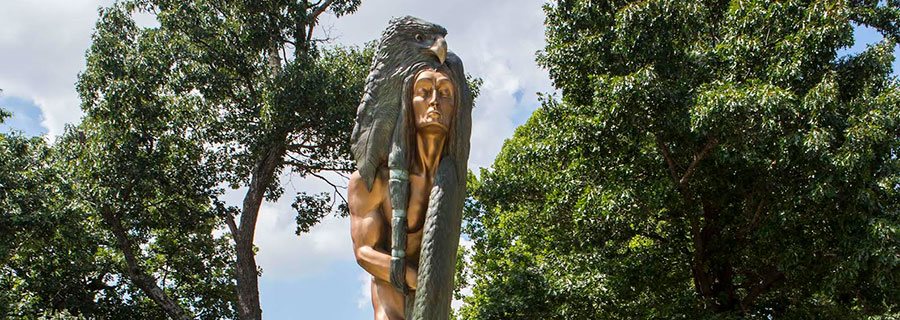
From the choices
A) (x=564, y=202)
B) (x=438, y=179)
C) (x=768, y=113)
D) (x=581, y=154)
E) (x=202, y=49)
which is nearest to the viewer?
(x=438, y=179)

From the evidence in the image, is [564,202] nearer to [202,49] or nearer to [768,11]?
[768,11]

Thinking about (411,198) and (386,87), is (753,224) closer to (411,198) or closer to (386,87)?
(411,198)

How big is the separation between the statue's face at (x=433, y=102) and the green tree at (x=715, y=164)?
4257 mm

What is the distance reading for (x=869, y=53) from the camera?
348 inches

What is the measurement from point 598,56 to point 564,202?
75.0 inches

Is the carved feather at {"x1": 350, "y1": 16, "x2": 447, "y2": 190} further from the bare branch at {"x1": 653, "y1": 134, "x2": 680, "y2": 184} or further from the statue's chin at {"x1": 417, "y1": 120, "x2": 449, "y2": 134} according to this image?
the bare branch at {"x1": 653, "y1": 134, "x2": 680, "y2": 184}

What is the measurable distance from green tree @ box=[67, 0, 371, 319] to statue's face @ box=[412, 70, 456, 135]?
7.21 m

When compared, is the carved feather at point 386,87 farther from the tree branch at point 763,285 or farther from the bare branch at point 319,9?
the bare branch at point 319,9

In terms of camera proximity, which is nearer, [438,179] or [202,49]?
[438,179]

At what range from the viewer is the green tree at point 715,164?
7.79m

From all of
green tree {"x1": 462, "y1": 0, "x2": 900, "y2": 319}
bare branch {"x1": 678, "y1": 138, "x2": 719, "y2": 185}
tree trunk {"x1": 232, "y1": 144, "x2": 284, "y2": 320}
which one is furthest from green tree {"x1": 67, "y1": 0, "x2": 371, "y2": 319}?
bare branch {"x1": 678, "y1": 138, "x2": 719, "y2": 185}

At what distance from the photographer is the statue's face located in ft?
14.2

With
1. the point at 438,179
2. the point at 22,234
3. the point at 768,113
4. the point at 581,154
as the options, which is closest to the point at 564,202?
the point at 581,154

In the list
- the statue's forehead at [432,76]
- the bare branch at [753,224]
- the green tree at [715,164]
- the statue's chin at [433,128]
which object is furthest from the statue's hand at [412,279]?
the bare branch at [753,224]
